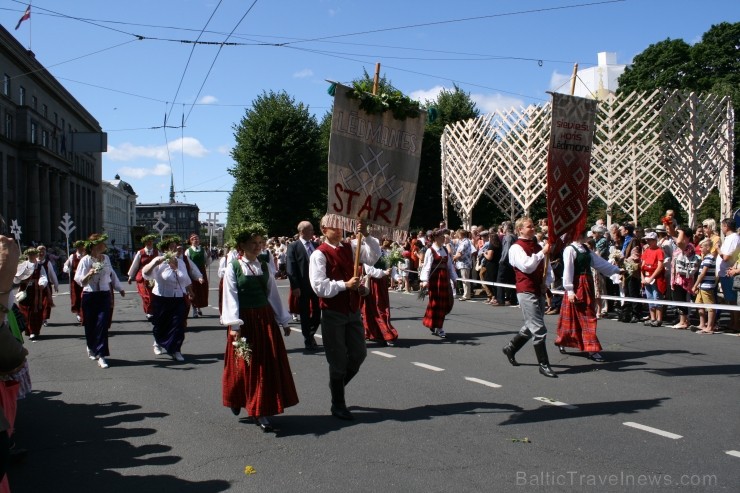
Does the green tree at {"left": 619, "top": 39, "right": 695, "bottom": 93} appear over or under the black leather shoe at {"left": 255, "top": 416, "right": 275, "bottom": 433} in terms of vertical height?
over

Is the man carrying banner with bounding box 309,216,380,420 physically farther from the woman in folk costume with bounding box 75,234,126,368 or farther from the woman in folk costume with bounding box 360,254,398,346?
the woman in folk costume with bounding box 75,234,126,368

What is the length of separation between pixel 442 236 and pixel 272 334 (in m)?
6.28

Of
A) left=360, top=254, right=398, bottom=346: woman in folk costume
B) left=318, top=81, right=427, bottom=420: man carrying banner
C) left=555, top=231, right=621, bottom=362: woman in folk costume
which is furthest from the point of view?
left=360, top=254, right=398, bottom=346: woman in folk costume

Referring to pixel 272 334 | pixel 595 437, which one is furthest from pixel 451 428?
pixel 272 334

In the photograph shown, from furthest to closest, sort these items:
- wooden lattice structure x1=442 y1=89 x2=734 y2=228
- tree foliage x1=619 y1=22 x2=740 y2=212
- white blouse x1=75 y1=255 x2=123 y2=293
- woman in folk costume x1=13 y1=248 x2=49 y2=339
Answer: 1. tree foliage x1=619 y1=22 x2=740 y2=212
2. wooden lattice structure x1=442 y1=89 x2=734 y2=228
3. woman in folk costume x1=13 y1=248 x2=49 y2=339
4. white blouse x1=75 y1=255 x2=123 y2=293

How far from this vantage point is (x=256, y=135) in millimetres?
40344

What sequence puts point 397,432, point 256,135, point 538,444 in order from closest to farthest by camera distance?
point 538,444 < point 397,432 < point 256,135

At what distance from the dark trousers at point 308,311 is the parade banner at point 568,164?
14.3 ft

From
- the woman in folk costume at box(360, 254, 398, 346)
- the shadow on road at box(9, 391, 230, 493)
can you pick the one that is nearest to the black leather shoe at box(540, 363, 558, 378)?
the woman in folk costume at box(360, 254, 398, 346)

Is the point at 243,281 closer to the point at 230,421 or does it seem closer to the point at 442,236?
the point at 230,421

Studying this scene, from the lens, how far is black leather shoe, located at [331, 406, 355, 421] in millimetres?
6441

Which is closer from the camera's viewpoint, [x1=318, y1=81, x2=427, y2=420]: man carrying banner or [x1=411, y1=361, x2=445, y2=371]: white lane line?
[x1=318, y1=81, x2=427, y2=420]: man carrying banner

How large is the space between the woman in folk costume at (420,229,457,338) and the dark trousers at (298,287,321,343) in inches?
81.6

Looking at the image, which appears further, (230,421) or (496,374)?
(496,374)
